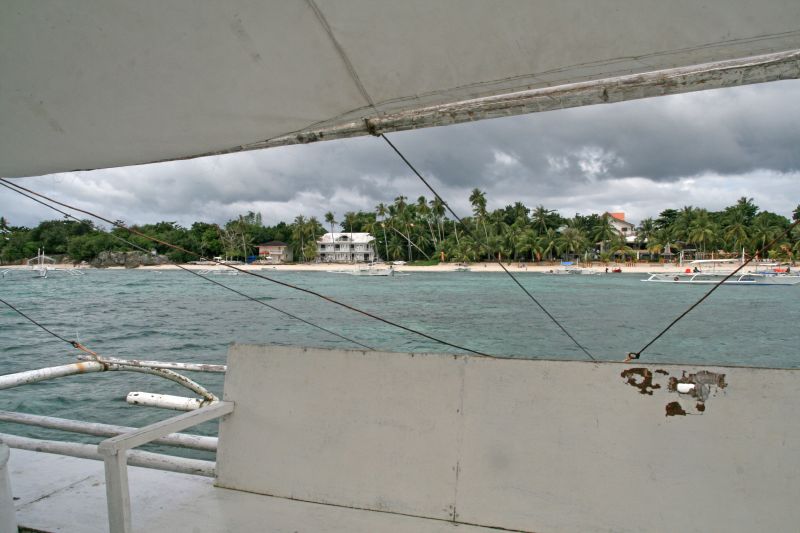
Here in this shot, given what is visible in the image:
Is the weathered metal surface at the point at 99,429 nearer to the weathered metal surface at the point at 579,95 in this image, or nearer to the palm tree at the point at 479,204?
the weathered metal surface at the point at 579,95

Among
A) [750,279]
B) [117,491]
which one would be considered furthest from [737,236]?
[117,491]

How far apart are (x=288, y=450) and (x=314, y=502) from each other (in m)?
0.32

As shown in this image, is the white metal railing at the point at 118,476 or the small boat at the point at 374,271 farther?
the small boat at the point at 374,271

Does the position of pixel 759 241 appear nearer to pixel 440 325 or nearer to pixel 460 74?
pixel 440 325

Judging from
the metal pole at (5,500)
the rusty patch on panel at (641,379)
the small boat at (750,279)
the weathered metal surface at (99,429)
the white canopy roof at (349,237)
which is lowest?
the small boat at (750,279)

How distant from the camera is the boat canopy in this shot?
1.66 meters

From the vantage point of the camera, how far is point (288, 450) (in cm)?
292

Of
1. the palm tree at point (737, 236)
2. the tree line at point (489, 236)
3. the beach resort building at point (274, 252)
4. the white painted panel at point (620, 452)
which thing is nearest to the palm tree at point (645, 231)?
the tree line at point (489, 236)

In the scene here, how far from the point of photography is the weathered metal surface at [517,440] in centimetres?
226

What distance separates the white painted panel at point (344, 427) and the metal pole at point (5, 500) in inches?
42.0

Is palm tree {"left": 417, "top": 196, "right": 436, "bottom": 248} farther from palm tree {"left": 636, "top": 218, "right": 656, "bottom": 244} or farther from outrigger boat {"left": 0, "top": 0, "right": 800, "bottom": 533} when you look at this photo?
outrigger boat {"left": 0, "top": 0, "right": 800, "bottom": 533}

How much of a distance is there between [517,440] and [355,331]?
26.1m

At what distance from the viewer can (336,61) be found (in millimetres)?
1963

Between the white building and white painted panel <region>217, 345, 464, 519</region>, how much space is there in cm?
10908
